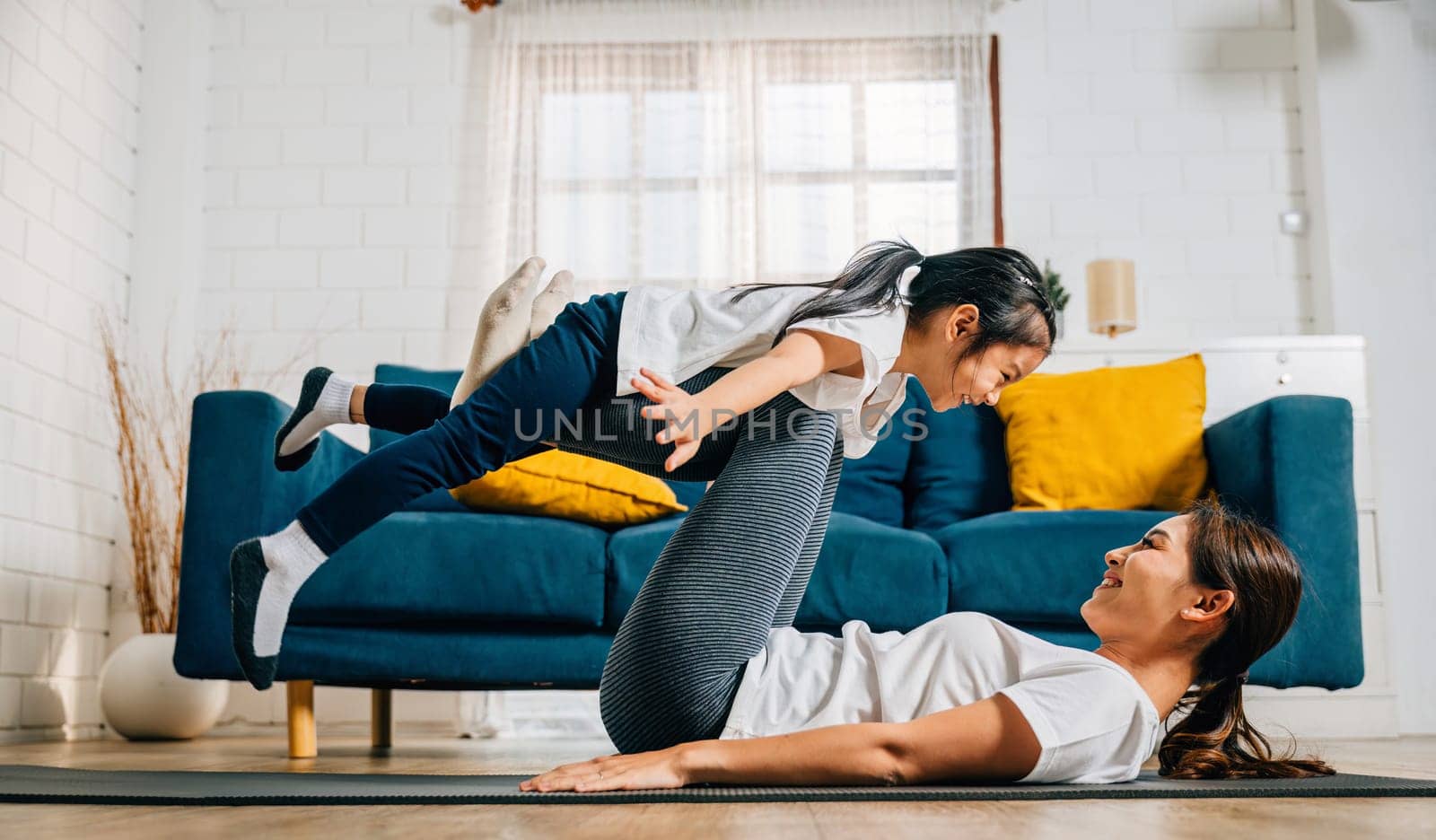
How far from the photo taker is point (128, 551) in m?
3.90

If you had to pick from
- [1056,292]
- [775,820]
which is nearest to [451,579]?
[775,820]

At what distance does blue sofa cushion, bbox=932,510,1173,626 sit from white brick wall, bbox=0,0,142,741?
2437 millimetres

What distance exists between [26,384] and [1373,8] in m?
4.40

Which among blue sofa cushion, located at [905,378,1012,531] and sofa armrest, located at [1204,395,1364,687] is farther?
blue sofa cushion, located at [905,378,1012,531]

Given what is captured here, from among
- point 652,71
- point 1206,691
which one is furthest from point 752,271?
point 1206,691

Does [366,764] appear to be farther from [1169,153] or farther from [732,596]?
[1169,153]

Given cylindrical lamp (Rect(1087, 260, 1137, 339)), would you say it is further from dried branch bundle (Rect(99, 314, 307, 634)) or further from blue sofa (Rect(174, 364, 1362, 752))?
dried branch bundle (Rect(99, 314, 307, 634))

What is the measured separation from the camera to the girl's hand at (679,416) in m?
1.53

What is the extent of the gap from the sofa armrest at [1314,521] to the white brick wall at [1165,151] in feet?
5.71

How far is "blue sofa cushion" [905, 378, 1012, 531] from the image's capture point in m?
3.09

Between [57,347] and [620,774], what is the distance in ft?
9.55

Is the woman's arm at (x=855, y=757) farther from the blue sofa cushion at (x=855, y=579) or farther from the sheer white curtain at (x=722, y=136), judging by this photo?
the sheer white curtain at (x=722, y=136)

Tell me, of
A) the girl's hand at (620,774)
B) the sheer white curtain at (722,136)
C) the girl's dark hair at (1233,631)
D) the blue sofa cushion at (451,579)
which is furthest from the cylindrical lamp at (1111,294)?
the girl's hand at (620,774)

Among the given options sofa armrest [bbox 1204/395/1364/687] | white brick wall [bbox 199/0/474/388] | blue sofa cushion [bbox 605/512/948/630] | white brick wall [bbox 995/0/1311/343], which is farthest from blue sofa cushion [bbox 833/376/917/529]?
white brick wall [bbox 199/0/474/388]
